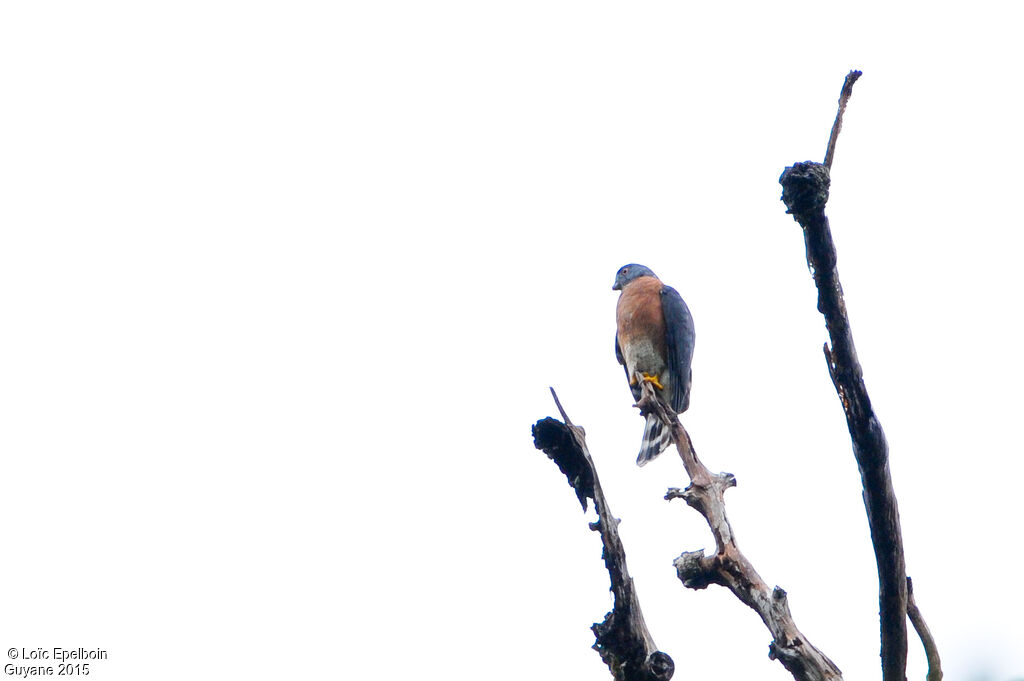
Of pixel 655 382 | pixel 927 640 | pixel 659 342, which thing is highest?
pixel 659 342

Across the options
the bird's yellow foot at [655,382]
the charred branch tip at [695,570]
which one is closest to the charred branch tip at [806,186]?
the charred branch tip at [695,570]

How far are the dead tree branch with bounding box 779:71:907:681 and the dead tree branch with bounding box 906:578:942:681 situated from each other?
0.89 ft

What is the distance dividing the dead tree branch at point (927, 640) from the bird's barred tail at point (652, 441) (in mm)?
3654

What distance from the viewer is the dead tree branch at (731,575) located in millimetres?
2934

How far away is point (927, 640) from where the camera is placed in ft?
8.99

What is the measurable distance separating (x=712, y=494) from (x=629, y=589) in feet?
2.62

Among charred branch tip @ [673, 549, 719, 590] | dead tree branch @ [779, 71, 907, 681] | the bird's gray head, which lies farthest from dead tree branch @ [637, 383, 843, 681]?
the bird's gray head

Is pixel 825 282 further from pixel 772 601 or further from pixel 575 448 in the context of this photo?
pixel 772 601

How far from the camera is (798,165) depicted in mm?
2297

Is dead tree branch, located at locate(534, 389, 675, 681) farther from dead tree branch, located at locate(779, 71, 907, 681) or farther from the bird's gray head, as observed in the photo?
the bird's gray head

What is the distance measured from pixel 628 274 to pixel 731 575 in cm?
587

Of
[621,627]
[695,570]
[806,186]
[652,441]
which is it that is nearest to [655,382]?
[652,441]

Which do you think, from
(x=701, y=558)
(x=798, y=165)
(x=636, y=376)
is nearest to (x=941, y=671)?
(x=701, y=558)

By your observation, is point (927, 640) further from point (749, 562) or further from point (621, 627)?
point (621, 627)
